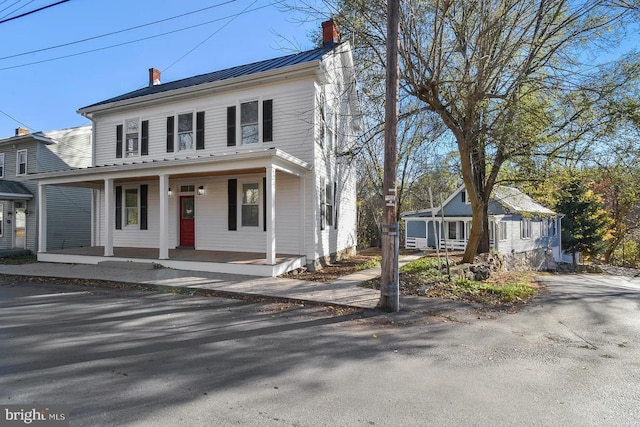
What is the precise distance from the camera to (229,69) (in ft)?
48.9

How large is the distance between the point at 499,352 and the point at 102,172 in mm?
12481

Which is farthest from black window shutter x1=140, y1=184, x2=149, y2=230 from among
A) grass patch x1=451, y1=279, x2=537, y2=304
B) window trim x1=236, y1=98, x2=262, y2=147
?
grass patch x1=451, y1=279, x2=537, y2=304

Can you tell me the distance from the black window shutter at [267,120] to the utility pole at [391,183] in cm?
591

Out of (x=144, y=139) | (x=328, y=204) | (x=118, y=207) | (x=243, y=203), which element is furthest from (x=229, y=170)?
(x=118, y=207)

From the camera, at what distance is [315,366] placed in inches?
160

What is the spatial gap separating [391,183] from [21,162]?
20.3 meters

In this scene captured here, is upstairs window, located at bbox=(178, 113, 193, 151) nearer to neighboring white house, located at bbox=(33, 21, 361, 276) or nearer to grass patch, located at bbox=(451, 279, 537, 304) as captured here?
neighboring white house, located at bbox=(33, 21, 361, 276)

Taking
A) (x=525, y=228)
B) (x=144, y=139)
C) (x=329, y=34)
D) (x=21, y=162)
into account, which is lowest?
(x=525, y=228)

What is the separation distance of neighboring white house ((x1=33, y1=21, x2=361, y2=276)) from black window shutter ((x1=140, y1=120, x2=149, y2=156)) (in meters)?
0.05

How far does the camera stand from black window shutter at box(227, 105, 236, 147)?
475 inches

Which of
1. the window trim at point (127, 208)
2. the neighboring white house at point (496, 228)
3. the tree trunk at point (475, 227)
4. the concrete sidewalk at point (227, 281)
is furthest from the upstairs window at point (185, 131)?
the neighboring white house at point (496, 228)

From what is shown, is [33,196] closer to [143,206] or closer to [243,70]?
[143,206]

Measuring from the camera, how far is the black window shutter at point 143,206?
13.7 metres

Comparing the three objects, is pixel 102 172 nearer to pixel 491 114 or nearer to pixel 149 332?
pixel 149 332
